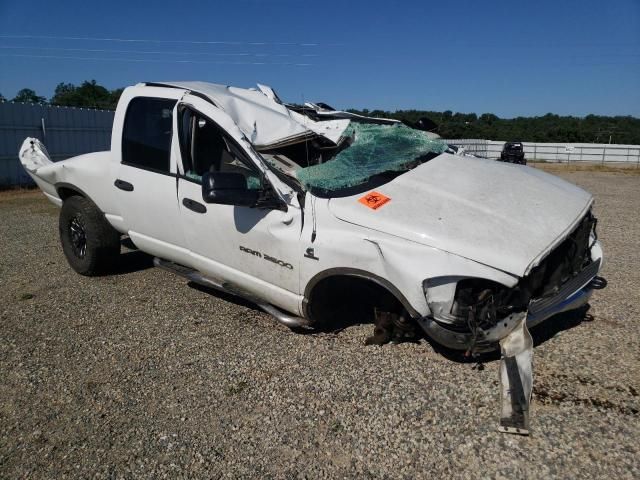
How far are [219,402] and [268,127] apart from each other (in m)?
2.13

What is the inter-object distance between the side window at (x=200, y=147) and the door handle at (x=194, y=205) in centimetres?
19

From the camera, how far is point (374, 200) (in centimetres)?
332

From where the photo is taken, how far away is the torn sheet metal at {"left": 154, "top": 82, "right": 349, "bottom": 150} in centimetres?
395

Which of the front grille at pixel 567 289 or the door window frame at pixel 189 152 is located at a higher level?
the door window frame at pixel 189 152

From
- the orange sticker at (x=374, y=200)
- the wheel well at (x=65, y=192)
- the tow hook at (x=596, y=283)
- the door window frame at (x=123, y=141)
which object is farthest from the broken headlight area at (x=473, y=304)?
the wheel well at (x=65, y=192)

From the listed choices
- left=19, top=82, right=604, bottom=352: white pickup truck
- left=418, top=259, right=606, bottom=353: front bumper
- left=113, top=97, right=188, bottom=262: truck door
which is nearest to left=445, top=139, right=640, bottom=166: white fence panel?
left=19, top=82, right=604, bottom=352: white pickup truck

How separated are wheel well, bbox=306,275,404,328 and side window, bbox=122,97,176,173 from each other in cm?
178

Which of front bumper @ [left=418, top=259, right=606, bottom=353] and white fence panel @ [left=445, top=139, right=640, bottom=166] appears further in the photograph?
white fence panel @ [left=445, top=139, right=640, bottom=166]

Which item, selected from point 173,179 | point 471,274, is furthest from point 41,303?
point 471,274

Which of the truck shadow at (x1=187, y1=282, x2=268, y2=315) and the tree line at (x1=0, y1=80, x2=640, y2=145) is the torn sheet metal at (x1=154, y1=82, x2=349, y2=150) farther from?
the tree line at (x1=0, y1=80, x2=640, y2=145)

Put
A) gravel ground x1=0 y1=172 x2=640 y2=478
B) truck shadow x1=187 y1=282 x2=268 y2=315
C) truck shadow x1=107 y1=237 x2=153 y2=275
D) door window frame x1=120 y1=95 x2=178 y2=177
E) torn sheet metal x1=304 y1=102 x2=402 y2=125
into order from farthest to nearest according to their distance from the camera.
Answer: truck shadow x1=107 y1=237 x2=153 y2=275 → torn sheet metal x1=304 y1=102 x2=402 y2=125 → truck shadow x1=187 y1=282 x2=268 y2=315 → door window frame x1=120 y1=95 x2=178 y2=177 → gravel ground x1=0 y1=172 x2=640 y2=478

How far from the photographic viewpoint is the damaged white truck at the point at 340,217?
9.76 feet

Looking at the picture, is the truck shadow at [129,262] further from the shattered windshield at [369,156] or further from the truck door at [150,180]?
the shattered windshield at [369,156]

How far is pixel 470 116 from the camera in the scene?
68.1 metres
